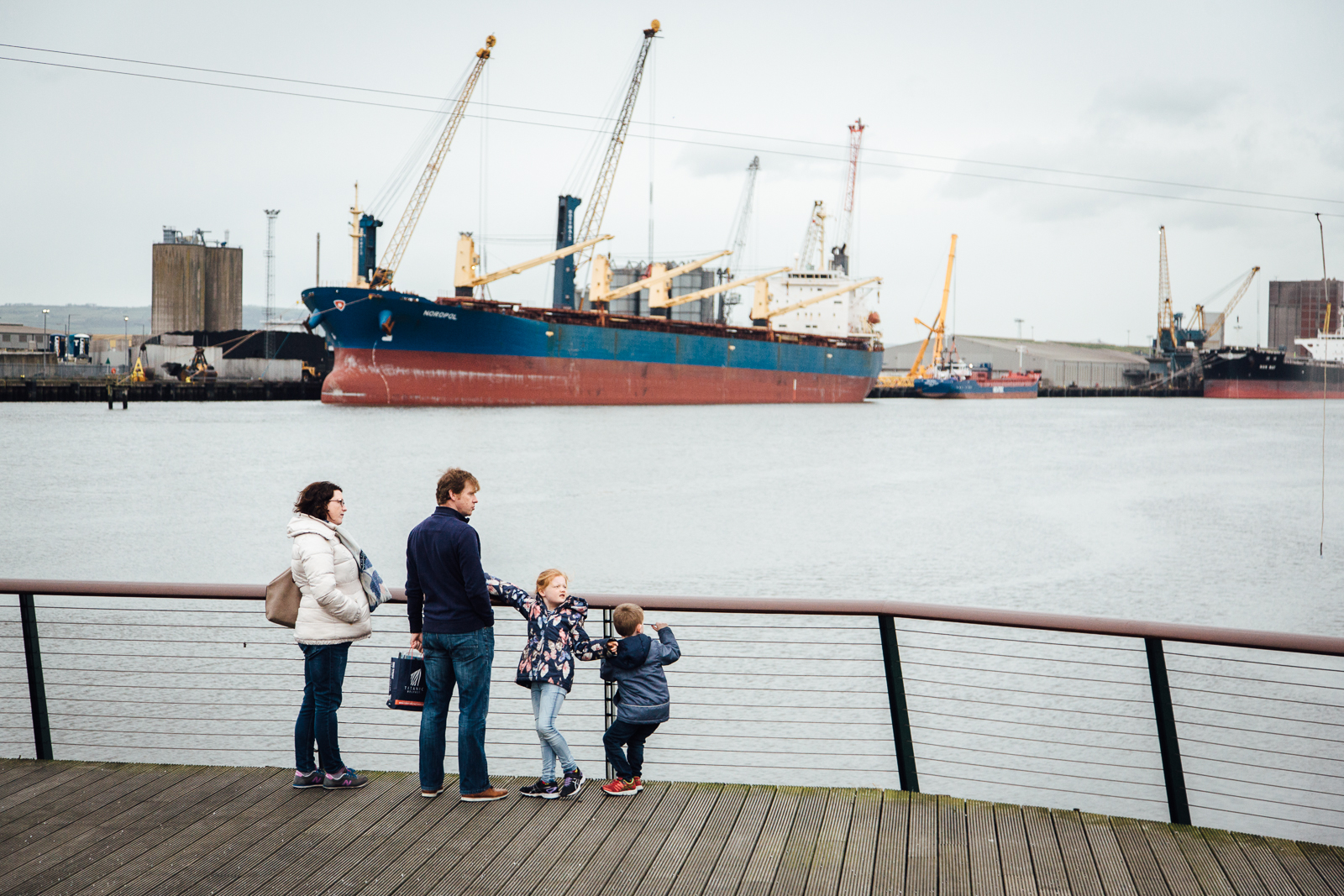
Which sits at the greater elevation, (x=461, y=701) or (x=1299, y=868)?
(x=461, y=701)

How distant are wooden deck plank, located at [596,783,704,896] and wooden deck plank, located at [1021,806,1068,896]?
1265 mm

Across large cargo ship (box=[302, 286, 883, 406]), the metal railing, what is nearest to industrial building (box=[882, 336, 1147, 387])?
large cargo ship (box=[302, 286, 883, 406])

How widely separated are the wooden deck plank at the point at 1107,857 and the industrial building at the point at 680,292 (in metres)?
112

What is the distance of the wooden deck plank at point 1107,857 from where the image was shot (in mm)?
3521

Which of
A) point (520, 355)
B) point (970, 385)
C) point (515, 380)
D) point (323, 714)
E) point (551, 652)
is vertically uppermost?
point (970, 385)

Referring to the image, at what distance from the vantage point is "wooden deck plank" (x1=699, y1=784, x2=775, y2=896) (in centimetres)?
355

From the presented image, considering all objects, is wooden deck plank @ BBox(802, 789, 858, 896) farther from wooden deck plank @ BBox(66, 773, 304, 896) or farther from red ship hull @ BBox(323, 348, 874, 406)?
red ship hull @ BBox(323, 348, 874, 406)

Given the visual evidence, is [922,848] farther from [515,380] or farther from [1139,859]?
[515,380]

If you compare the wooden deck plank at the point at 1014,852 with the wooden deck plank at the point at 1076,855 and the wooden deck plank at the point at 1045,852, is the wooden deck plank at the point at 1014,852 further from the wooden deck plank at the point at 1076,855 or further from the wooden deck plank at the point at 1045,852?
the wooden deck plank at the point at 1076,855

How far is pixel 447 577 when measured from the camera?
4.14m

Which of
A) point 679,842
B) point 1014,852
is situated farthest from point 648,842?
point 1014,852

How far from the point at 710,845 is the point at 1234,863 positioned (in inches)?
71.7

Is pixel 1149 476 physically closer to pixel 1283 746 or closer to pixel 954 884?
pixel 1283 746

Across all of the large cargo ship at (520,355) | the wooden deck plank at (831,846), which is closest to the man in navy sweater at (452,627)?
the wooden deck plank at (831,846)
